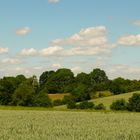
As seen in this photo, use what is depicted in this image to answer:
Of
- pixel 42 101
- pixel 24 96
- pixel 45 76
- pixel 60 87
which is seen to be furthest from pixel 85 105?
pixel 45 76

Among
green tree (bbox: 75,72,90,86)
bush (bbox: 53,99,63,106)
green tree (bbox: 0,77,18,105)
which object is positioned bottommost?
bush (bbox: 53,99,63,106)

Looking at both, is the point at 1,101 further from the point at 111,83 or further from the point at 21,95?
the point at 111,83

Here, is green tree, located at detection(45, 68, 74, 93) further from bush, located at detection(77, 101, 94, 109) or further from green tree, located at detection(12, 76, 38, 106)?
bush, located at detection(77, 101, 94, 109)

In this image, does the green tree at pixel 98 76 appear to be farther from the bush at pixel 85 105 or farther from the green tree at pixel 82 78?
the bush at pixel 85 105

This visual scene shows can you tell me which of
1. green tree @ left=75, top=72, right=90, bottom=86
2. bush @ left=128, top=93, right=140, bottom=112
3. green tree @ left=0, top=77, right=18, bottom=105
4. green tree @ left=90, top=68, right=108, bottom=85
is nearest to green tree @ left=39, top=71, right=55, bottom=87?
green tree @ left=90, top=68, right=108, bottom=85

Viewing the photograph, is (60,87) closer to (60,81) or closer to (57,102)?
(60,81)

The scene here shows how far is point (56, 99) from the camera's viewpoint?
103750mm

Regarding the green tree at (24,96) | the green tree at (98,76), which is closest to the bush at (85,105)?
the green tree at (24,96)

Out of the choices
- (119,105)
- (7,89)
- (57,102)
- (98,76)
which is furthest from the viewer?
(98,76)

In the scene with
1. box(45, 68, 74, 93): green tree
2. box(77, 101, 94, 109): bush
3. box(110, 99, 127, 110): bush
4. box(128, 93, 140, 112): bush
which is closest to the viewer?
box(128, 93, 140, 112): bush

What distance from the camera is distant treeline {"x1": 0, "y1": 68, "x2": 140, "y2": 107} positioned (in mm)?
99375

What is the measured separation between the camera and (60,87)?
14338 cm

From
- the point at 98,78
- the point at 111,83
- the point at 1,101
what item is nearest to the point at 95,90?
the point at 111,83

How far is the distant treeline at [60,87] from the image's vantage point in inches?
3912
